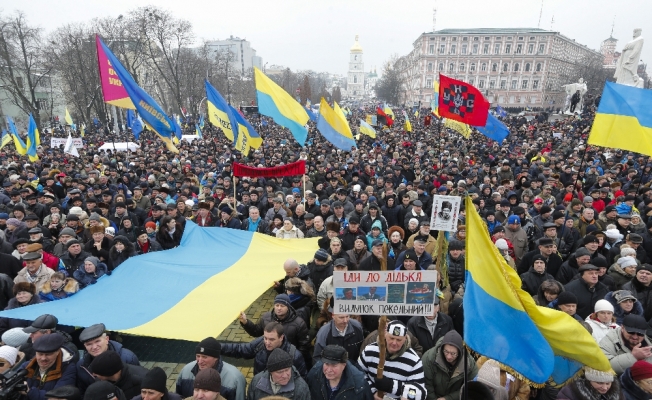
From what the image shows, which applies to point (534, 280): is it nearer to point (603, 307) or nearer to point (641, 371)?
point (603, 307)

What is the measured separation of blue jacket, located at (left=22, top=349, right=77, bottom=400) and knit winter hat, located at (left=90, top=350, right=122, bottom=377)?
0.48m

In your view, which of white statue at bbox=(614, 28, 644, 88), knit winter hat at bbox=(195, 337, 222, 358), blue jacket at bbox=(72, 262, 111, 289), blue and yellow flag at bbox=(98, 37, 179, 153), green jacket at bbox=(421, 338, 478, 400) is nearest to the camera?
knit winter hat at bbox=(195, 337, 222, 358)

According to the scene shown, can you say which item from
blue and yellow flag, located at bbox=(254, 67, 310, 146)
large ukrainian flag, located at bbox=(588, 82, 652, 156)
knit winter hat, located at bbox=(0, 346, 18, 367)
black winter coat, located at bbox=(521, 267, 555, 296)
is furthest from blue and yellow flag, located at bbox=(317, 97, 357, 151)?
knit winter hat, located at bbox=(0, 346, 18, 367)

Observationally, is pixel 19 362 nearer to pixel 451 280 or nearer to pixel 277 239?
pixel 277 239

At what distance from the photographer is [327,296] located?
4.75m

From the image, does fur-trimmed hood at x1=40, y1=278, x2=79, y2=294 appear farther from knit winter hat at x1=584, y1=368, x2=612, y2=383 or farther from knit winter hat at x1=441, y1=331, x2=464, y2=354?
knit winter hat at x1=584, y1=368, x2=612, y2=383

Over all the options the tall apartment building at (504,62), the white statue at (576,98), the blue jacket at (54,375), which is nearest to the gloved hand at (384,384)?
the blue jacket at (54,375)

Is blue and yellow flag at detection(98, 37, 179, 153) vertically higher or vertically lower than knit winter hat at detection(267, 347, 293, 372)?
higher

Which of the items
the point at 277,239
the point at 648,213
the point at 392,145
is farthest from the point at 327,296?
the point at 392,145

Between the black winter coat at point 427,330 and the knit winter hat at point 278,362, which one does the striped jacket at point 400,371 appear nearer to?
the black winter coat at point 427,330

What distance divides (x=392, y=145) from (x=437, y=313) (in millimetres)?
18340

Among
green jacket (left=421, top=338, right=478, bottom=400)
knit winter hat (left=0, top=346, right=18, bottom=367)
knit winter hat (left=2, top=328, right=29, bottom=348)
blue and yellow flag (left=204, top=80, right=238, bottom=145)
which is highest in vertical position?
blue and yellow flag (left=204, top=80, right=238, bottom=145)

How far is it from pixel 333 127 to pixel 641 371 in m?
10.4

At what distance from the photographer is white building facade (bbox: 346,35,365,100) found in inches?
7003
